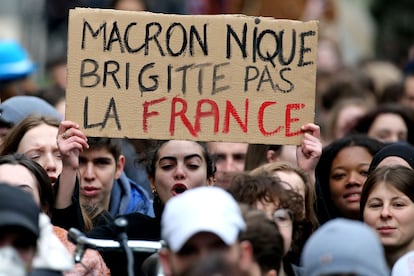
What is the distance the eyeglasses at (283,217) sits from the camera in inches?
334

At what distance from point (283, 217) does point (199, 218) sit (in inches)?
58.9

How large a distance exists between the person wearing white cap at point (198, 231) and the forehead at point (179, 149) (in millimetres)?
2615

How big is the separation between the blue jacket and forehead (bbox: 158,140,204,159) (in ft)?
1.41

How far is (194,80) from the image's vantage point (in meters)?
9.34

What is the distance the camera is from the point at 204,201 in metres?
7.14

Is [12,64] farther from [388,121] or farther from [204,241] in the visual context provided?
[204,241]

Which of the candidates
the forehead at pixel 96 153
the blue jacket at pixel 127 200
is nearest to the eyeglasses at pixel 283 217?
the blue jacket at pixel 127 200

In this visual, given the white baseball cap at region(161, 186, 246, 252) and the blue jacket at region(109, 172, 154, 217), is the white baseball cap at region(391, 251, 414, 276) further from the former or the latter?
the blue jacket at region(109, 172, 154, 217)

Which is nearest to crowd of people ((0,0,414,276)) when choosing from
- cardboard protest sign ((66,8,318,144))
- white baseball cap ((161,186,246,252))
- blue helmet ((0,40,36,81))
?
white baseball cap ((161,186,246,252))

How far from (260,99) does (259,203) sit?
992mm

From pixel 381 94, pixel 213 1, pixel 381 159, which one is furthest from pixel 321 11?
pixel 381 159

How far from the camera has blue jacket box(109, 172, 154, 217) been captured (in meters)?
10.3

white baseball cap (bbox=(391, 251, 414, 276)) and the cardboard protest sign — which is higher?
the cardboard protest sign

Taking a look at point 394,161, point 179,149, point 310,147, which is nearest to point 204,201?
point 310,147
